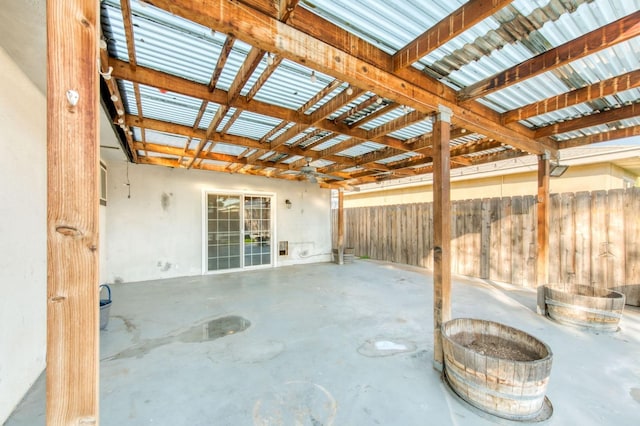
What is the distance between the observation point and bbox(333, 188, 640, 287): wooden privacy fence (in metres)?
3.99

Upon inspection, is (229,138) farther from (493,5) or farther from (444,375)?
(444,375)

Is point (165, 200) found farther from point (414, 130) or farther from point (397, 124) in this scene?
point (414, 130)

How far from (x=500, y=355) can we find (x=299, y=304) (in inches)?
105

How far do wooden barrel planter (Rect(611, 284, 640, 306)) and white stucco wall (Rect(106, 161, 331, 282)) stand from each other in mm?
6698

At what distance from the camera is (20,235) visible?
6.45 feet

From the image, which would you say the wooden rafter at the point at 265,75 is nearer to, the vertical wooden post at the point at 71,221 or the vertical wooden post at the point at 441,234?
the vertical wooden post at the point at 71,221

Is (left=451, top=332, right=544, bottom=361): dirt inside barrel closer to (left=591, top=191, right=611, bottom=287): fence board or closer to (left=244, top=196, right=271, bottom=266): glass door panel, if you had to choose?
(left=591, top=191, right=611, bottom=287): fence board

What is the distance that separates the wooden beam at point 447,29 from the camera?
1.42 metres

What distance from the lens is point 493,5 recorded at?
138 cm

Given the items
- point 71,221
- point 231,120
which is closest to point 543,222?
point 231,120

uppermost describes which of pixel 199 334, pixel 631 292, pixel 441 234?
pixel 441 234

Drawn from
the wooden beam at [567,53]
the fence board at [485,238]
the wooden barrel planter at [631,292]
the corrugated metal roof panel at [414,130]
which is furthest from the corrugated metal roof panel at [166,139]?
the wooden barrel planter at [631,292]

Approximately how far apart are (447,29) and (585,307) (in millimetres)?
3565

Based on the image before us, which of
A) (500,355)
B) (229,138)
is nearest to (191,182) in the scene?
(229,138)
